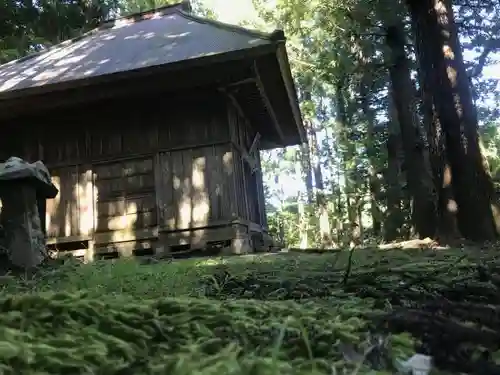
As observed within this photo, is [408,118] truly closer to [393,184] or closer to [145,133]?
[393,184]

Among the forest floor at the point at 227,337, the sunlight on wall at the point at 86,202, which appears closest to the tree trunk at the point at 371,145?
the sunlight on wall at the point at 86,202

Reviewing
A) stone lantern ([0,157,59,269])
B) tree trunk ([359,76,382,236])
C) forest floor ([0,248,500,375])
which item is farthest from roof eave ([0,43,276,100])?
tree trunk ([359,76,382,236])

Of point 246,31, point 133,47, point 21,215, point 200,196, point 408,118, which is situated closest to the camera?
point 21,215

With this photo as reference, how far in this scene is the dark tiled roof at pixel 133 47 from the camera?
24.0 ft

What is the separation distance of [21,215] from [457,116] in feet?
17.0

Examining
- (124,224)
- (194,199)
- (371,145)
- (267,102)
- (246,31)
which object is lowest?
(124,224)

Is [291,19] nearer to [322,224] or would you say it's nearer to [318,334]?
[322,224]

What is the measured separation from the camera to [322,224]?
19.1 m

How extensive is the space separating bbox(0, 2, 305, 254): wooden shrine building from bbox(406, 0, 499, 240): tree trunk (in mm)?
2091

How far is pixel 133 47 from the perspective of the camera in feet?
28.9

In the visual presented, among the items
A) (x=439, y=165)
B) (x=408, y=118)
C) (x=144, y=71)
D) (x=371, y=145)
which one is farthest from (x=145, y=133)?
(x=371, y=145)

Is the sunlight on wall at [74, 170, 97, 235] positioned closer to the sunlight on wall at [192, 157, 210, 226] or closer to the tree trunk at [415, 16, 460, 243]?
the sunlight on wall at [192, 157, 210, 226]

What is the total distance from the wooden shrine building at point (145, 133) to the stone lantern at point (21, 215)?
3.24 meters

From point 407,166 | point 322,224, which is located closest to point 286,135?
point 407,166
